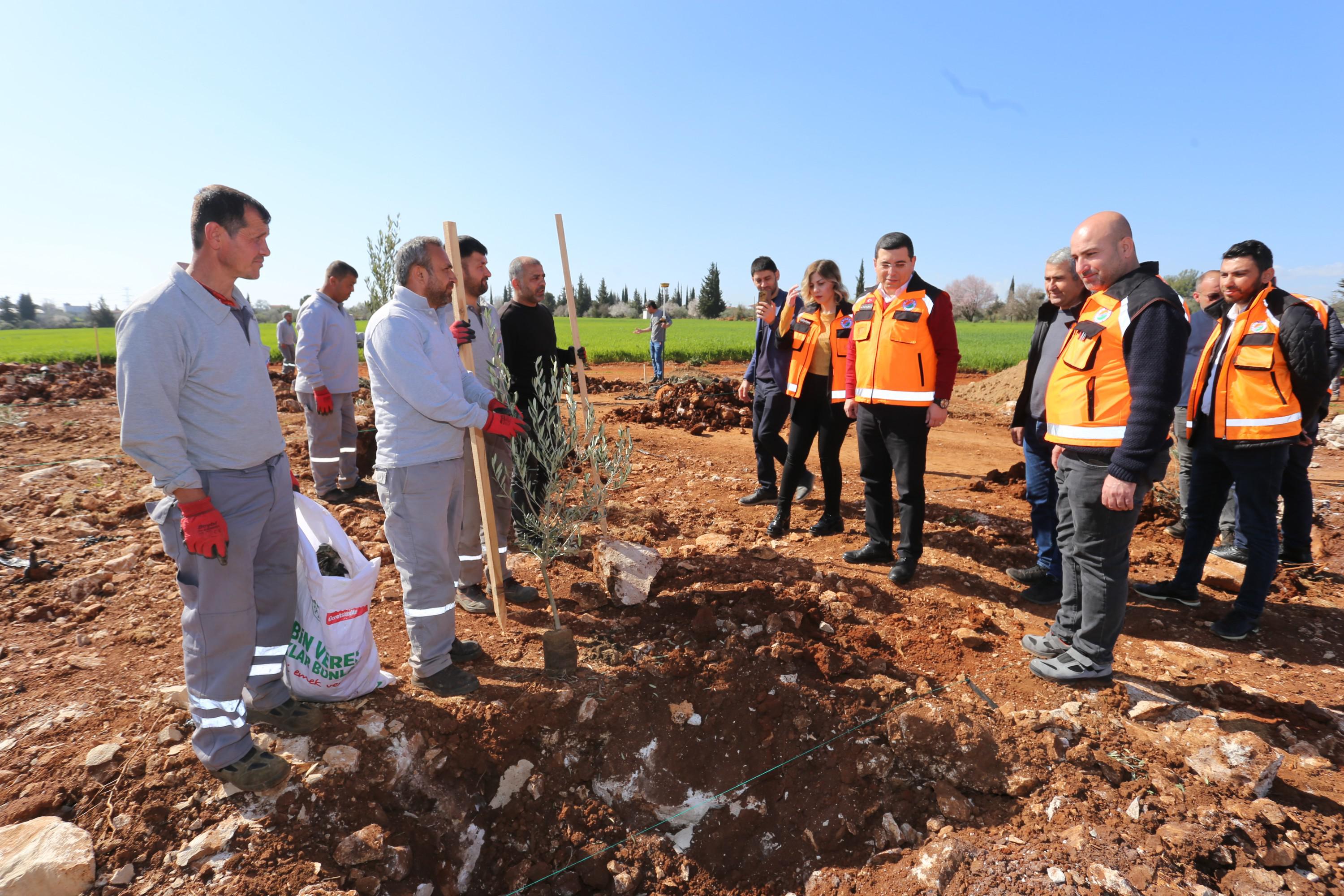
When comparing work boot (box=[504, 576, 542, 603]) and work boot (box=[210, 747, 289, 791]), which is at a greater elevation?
work boot (box=[504, 576, 542, 603])

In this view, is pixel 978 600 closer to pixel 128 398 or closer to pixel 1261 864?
pixel 1261 864

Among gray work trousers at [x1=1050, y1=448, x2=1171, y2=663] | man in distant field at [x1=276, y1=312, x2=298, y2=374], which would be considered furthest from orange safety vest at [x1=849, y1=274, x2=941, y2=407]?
man in distant field at [x1=276, y1=312, x2=298, y2=374]

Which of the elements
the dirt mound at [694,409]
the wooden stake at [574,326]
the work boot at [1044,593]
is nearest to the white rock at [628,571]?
the wooden stake at [574,326]

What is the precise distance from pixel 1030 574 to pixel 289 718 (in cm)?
426

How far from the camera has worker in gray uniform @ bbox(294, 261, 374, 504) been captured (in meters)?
5.72

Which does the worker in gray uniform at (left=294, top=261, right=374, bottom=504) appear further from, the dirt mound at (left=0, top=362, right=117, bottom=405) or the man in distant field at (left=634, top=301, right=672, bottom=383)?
the dirt mound at (left=0, top=362, right=117, bottom=405)

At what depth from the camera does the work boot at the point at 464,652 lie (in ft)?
10.6

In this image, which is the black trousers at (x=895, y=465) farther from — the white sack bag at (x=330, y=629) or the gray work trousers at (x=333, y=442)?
the gray work trousers at (x=333, y=442)

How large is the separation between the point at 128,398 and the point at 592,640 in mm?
2259

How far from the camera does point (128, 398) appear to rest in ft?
6.79

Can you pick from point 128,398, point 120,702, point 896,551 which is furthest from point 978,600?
A: point 120,702

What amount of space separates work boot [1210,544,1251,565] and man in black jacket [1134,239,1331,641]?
1.08 meters

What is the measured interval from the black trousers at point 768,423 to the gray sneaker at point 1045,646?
246 centimetres

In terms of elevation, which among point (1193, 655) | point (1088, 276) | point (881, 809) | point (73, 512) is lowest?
point (881, 809)
